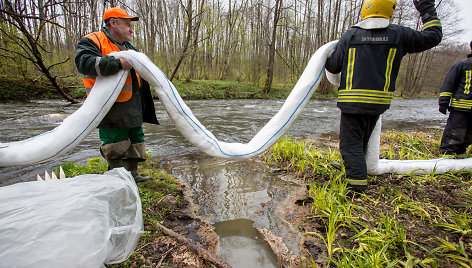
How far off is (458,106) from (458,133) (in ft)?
1.46

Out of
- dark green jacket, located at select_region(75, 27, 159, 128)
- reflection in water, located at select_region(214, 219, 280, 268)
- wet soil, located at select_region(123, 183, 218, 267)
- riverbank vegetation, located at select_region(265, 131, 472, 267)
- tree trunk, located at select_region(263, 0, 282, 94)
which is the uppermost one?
tree trunk, located at select_region(263, 0, 282, 94)

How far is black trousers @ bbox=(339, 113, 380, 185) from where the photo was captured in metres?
2.43

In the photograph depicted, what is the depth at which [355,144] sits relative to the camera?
8.04 feet

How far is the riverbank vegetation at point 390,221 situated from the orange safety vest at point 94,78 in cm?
209

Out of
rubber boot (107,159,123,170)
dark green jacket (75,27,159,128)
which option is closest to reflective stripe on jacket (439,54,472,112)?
dark green jacket (75,27,159,128)

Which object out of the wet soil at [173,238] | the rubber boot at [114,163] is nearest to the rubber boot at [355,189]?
the wet soil at [173,238]

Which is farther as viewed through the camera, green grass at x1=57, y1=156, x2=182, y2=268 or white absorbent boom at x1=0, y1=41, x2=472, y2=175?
white absorbent boom at x1=0, y1=41, x2=472, y2=175

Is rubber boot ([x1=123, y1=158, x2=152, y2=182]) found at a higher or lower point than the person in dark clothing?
lower

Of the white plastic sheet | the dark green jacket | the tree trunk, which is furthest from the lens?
the tree trunk

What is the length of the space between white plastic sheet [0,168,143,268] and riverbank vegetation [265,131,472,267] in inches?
51.3

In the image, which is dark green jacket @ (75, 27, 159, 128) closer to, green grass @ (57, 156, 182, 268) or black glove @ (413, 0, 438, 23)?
green grass @ (57, 156, 182, 268)

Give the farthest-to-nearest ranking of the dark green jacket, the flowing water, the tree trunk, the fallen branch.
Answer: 1. the tree trunk
2. the dark green jacket
3. the flowing water
4. the fallen branch

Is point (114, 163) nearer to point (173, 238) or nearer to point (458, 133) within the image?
point (173, 238)

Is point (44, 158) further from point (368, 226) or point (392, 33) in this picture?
point (392, 33)
